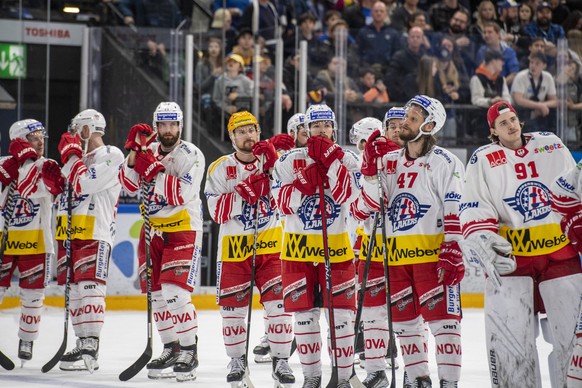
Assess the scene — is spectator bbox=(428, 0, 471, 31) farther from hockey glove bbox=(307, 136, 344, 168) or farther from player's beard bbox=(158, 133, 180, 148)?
hockey glove bbox=(307, 136, 344, 168)

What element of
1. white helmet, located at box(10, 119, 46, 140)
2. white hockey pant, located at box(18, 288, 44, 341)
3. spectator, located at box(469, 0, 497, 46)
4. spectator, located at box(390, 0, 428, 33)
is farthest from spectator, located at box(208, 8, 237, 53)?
white hockey pant, located at box(18, 288, 44, 341)

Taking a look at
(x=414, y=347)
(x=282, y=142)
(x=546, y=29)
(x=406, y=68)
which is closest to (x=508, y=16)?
(x=546, y=29)

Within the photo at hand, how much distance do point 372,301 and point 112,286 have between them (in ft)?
15.0

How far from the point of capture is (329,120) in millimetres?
5605

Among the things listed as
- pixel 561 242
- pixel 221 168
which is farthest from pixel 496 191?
pixel 221 168

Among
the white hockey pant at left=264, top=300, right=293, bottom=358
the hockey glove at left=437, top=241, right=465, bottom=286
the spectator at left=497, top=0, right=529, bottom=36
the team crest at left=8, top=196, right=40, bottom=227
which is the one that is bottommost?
the white hockey pant at left=264, top=300, right=293, bottom=358

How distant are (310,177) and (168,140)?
1290 mm

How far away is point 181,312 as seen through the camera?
6297mm

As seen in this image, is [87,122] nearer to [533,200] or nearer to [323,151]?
[323,151]

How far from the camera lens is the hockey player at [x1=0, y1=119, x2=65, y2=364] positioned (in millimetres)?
6809

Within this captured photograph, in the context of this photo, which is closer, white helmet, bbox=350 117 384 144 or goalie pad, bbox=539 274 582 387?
goalie pad, bbox=539 274 582 387

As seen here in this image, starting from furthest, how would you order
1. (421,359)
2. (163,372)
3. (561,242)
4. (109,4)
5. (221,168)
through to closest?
(109,4), (163,372), (221,168), (421,359), (561,242)

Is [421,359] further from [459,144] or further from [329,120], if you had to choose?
[459,144]

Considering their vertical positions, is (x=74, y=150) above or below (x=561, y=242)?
above
